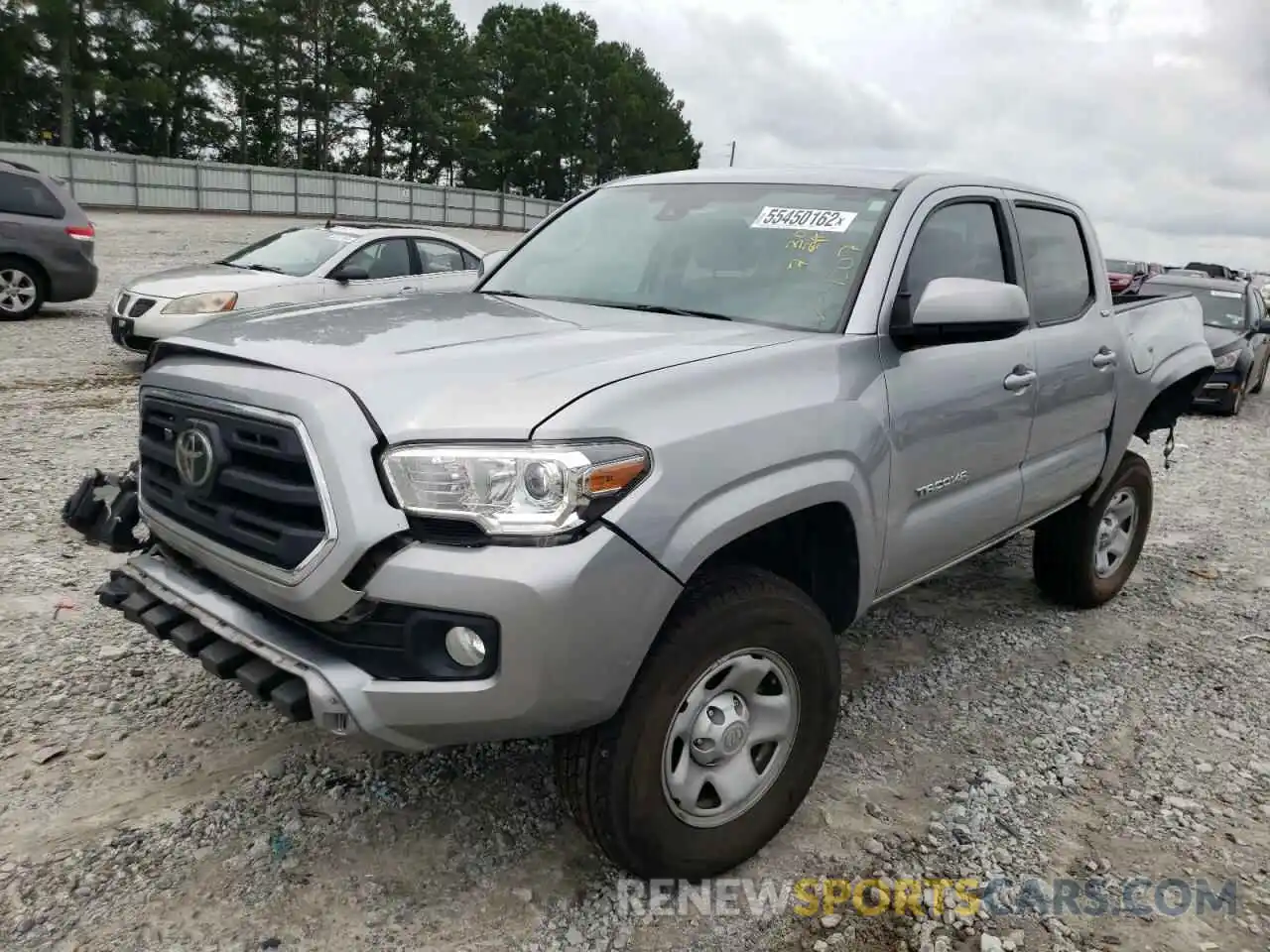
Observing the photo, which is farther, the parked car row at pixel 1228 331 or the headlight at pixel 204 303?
the parked car row at pixel 1228 331

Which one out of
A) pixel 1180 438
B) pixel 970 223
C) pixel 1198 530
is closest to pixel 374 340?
pixel 970 223

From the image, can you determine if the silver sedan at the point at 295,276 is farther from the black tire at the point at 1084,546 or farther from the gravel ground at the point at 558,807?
the black tire at the point at 1084,546

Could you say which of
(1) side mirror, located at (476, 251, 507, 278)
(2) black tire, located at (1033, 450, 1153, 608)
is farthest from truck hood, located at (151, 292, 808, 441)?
(2) black tire, located at (1033, 450, 1153, 608)

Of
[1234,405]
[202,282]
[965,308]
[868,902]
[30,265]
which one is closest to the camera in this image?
[868,902]

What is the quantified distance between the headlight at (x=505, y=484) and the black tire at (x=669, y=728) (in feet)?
1.40

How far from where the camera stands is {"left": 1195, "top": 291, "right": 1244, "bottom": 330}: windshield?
12594 mm

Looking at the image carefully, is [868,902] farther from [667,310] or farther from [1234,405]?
[1234,405]

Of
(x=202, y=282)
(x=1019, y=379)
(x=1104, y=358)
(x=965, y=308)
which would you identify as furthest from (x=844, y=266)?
(x=202, y=282)

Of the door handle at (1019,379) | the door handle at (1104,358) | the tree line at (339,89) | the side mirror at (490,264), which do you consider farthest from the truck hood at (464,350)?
the tree line at (339,89)

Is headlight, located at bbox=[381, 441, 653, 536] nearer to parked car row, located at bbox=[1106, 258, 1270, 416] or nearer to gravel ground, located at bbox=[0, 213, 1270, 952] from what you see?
gravel ground, located at bbox=[0, 213, 1270, 952]

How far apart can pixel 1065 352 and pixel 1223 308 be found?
35.6 ft

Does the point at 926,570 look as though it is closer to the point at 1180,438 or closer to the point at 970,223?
the point at 970,223

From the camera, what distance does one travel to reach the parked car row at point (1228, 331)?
38.1 ft

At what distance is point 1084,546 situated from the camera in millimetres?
4594
